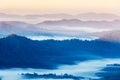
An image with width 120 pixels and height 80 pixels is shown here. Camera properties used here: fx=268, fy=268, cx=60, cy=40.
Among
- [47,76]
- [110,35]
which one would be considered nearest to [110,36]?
[110,35]

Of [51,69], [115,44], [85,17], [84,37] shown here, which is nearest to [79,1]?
[85,17]

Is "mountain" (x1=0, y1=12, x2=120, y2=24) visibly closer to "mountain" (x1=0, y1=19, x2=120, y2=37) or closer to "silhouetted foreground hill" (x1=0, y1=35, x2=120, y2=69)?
"mountain" (x1=0, y1=19, x2=120, y2=37)

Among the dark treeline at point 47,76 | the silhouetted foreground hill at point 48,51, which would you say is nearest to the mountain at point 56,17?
the silhouetted foreground hill at point 48,51

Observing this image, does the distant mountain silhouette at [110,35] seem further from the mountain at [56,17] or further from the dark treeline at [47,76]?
the dark treeline at [47,76]

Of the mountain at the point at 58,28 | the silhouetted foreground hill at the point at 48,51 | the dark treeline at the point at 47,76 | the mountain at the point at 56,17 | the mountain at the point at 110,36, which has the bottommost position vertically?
the dark treeline at the point at 47,76

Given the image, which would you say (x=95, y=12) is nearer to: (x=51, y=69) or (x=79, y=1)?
(x=79, y=1)

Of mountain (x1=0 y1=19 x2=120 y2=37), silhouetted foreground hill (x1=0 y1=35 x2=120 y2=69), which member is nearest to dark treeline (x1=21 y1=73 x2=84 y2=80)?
silhouetted foreground hill (x1=0 y1=35 x2=120 y2=69)

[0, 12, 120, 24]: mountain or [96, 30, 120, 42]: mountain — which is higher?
[0, 12, 120, 24]: mountain

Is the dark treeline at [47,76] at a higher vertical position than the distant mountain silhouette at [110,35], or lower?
lower
